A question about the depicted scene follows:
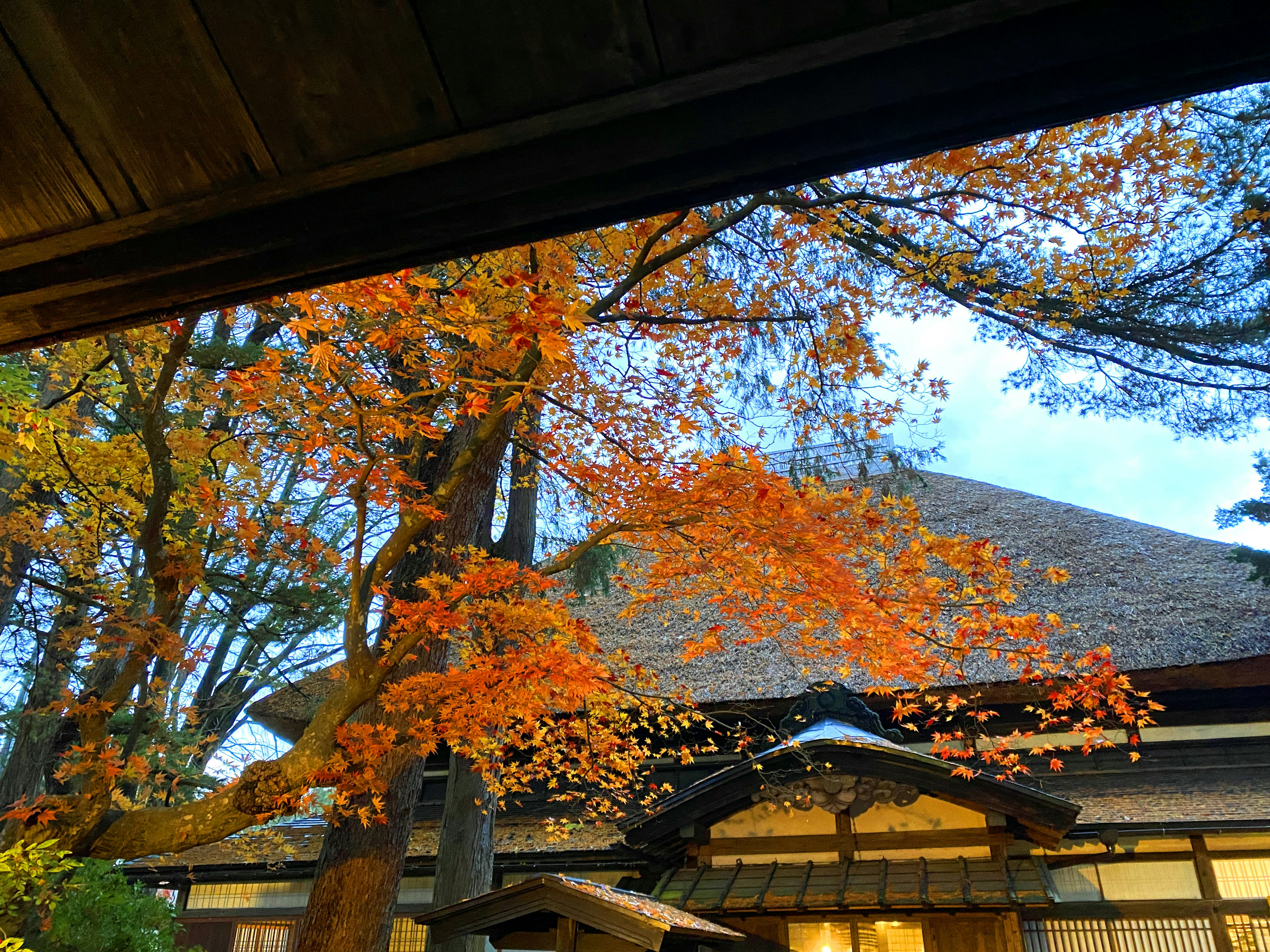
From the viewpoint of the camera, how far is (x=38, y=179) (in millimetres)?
1384

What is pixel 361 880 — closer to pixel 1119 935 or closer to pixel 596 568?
pixel 596 568

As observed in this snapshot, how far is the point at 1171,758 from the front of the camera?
27.8ft

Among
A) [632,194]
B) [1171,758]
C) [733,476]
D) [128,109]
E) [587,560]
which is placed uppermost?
[587,560]

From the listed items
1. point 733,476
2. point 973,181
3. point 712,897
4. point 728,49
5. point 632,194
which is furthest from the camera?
point 712,897

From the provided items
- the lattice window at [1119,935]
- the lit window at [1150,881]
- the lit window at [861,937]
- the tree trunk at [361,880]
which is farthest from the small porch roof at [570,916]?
the lit window at [1150,881]

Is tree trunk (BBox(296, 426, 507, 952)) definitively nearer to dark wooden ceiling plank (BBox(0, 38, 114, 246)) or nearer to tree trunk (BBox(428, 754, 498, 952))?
tree trunk (BBox(428, 754, 498, 952))

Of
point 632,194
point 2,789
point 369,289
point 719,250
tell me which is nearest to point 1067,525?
point 719,250

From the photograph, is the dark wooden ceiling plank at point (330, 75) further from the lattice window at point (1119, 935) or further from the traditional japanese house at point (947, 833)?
the lattice window at point (1119, 935)

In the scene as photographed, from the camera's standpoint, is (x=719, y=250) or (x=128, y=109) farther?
(x=719, y=250)

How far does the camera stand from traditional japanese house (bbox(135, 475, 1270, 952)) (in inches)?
276

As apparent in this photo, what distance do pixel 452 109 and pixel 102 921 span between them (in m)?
8.65

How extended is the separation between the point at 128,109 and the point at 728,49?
3.23 ft

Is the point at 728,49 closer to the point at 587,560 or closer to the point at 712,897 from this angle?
the point at 712,897

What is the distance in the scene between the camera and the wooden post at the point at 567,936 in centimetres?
592
